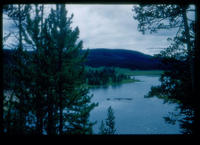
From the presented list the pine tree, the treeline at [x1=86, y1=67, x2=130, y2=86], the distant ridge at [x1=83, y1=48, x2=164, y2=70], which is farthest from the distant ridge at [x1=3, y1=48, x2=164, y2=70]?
the treeline at [x1=86, y1=67, x2=130, y2=86]

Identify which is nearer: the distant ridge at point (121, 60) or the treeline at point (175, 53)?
the treeline at point (175, 53)

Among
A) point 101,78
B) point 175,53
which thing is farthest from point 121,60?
point 175,53

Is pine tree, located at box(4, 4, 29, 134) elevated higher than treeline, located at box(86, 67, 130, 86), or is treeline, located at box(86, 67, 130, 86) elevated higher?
pine tree, located at box(4, 4, 29, 134)

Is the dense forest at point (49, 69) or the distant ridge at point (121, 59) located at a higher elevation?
the distant ridge at point (121, 59)

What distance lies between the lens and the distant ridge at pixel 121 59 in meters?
112

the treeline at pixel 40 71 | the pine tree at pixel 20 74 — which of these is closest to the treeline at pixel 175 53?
the treeline at pixel 40 71

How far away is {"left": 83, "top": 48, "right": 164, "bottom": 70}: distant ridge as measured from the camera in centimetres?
11214

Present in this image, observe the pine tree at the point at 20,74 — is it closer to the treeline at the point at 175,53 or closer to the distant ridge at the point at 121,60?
the distant ridge at the point at 121,60

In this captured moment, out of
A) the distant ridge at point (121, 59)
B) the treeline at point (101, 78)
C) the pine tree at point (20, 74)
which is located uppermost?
the distant ridge at point (121, 59)

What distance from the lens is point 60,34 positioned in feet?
18.7

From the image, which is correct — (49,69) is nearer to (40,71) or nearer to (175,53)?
(40,71)

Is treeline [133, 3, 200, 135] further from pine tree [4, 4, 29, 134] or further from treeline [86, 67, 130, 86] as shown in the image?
treeline [86, 67, 130, 86]

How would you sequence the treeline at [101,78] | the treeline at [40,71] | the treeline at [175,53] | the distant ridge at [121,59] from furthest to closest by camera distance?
the distant ridge at [121,59] → the treeline at [101,78] → the treeline at [40,71] → the treeline at [175,53]

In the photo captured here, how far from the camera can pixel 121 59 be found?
15300 centimetres
